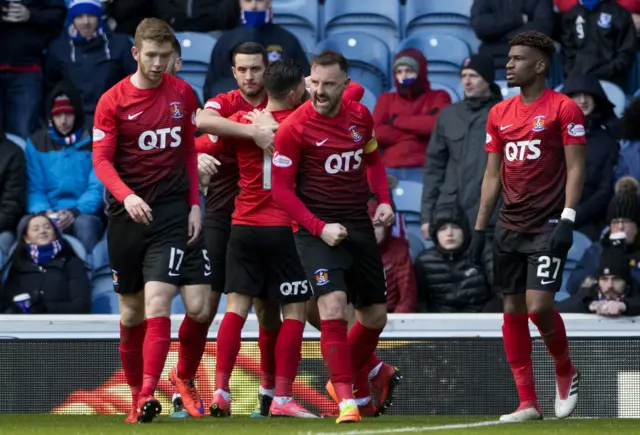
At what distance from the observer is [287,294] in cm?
830

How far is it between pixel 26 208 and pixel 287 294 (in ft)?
13.8

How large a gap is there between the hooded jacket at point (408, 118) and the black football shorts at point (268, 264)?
3.90 m

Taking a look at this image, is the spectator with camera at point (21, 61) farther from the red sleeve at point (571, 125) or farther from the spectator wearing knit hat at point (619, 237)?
the red sleeve at point (571, 125)

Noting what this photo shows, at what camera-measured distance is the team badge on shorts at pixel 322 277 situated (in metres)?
7.55

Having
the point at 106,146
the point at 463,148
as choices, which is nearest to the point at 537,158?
the point at 106,146

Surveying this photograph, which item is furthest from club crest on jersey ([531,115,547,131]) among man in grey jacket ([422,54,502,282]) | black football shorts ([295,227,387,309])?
man in grey jacket ([422,54,502,282])

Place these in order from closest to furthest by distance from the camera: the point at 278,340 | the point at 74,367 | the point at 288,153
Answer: the point at 288,153 < the point at 278,340 < the point at 74,367

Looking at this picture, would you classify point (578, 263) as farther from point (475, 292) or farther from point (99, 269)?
point (99, 269)

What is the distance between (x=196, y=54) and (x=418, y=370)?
16.3 feet

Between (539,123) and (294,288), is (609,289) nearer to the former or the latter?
(539,123)

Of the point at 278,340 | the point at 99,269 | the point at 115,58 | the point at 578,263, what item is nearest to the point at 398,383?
Answer: the point at 278,340

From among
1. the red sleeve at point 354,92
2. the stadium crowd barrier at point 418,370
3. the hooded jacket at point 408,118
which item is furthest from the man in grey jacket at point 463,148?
the red sleeve at point 354,92

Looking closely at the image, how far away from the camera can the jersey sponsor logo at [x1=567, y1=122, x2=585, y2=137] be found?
7782 millimetres

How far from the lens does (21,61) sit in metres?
12.7
